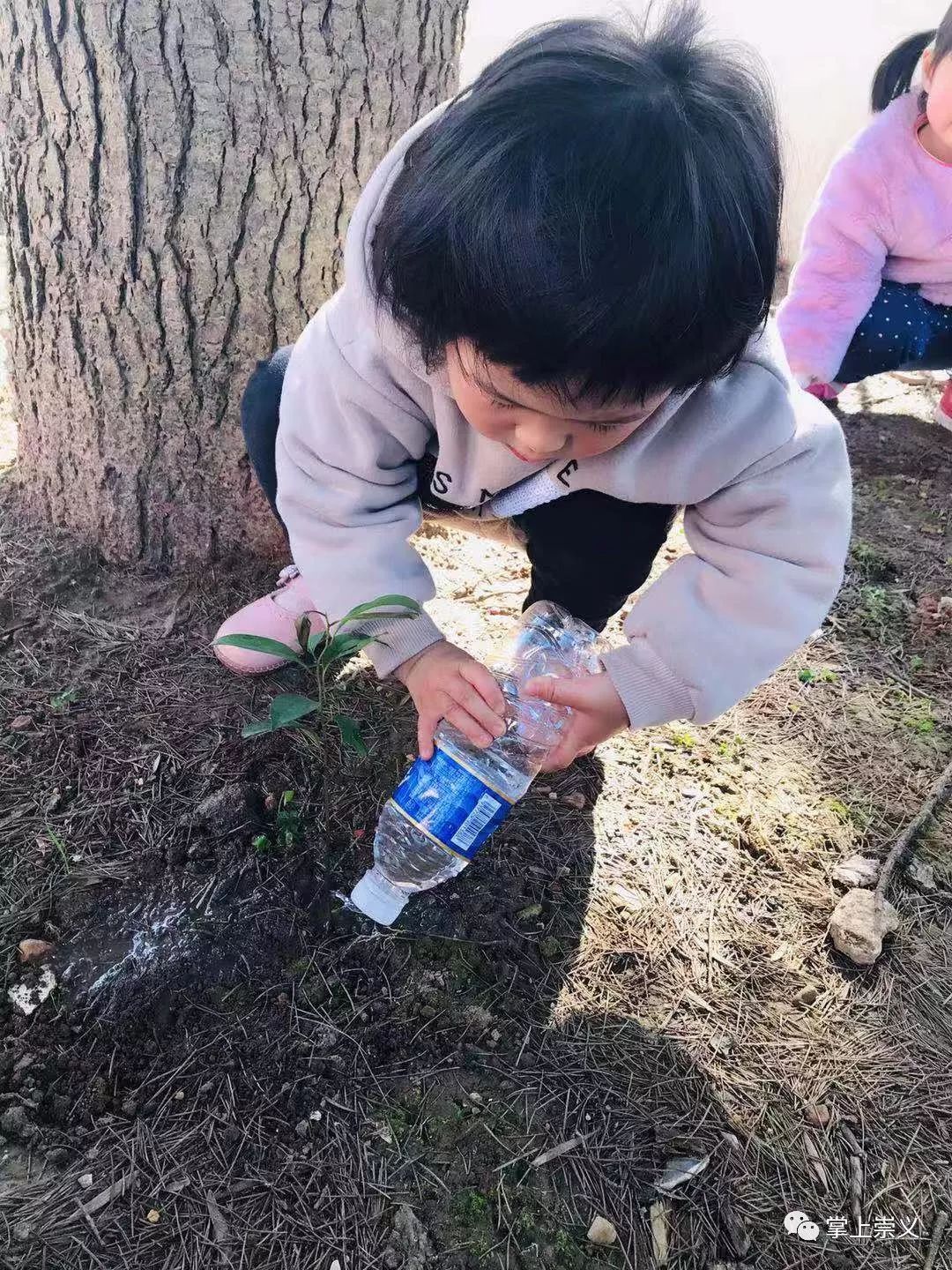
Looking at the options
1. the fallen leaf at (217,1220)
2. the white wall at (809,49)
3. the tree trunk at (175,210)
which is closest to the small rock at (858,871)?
the fallen leaf at (217,1220)

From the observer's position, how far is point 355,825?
1.67 metres

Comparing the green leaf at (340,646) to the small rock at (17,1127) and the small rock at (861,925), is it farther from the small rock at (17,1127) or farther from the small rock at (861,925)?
the small rock at (861,925)

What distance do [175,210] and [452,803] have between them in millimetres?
1468

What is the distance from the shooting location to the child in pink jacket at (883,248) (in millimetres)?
2697

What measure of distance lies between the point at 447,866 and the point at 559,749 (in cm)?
33

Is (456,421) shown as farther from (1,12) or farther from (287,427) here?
(1,12)

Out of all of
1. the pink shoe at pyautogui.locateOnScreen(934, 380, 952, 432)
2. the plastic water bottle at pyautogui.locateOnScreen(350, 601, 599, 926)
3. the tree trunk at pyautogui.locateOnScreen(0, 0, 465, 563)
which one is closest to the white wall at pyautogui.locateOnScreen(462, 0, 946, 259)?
the pink shoe at pyautogui.locateOnScreen(934, 380, 952, 432)

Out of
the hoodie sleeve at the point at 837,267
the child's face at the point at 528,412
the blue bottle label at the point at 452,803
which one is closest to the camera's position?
the child's face at the point at 528,412

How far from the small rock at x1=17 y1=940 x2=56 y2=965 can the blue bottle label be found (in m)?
0.68

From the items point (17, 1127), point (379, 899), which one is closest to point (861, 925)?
point (379, 899)

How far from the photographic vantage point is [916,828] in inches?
71.6

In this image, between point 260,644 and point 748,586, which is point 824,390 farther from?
point 260,644

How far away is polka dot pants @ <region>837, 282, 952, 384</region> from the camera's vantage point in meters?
3.00

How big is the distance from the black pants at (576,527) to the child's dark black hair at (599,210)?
2.15 ft
